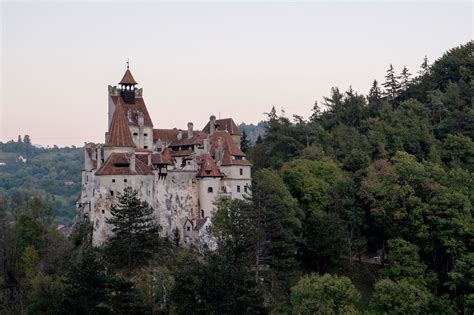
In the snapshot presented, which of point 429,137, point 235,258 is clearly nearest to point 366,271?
point 235,258

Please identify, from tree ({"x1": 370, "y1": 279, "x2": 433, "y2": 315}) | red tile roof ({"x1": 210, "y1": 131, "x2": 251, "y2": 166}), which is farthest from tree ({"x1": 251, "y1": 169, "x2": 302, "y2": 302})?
tree ({"x1": 370, "y1": 279, "x2": 433, "y2": 315})

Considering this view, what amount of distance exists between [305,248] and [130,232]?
54.0ft

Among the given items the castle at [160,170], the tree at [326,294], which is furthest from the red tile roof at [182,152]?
the tree at [326,294]

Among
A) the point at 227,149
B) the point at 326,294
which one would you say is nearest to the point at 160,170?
the point at 227,149

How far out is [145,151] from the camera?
211 ft

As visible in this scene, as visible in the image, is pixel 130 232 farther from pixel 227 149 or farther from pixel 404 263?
pixel 404 263

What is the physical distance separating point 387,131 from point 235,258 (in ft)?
102

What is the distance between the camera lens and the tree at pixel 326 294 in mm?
49406

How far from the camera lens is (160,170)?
6131 cm

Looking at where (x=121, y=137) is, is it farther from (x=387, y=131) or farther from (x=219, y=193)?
(x=387, y=131)

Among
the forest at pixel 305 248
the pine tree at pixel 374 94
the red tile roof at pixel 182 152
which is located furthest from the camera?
the pine tree at pixel 374 94

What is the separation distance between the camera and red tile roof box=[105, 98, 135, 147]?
199ft

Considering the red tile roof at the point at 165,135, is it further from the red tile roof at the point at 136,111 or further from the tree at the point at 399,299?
the tree at the point at 399,299

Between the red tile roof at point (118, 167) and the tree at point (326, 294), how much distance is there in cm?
1792
